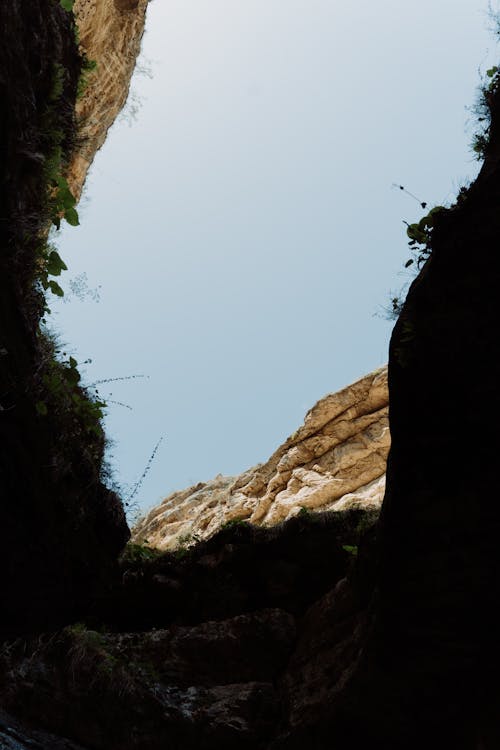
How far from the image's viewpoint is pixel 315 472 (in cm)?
2355

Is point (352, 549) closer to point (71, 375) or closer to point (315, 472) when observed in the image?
point (71, 375)

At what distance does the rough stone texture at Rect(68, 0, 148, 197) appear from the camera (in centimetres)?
1427

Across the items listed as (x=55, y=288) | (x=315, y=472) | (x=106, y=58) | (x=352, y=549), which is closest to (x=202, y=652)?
(x=352, y=549)

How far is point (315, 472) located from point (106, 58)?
655 inches

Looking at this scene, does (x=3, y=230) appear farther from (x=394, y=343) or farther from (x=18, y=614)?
(x=18, y=614)

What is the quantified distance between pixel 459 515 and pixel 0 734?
247 inches

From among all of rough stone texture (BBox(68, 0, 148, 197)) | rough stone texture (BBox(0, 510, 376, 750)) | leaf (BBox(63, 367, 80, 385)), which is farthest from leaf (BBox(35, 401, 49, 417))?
rough stone texture (BBox(68, 0, 148, 197))

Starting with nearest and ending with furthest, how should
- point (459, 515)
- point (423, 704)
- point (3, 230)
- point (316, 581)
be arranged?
point (3, 230), point (459, 515), point (423, 704), point (316, 581)

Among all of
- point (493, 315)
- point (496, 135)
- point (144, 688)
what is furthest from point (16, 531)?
point (496, 135)

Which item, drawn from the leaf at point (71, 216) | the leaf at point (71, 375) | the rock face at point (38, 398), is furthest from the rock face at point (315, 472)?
the leaf at point (71, 216)

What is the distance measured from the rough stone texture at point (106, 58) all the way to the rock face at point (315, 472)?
14.0 m

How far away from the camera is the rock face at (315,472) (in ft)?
73.6

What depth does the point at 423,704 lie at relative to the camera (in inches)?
266

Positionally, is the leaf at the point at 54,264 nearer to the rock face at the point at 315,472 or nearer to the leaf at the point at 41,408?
the leaf at the point at 41,408
